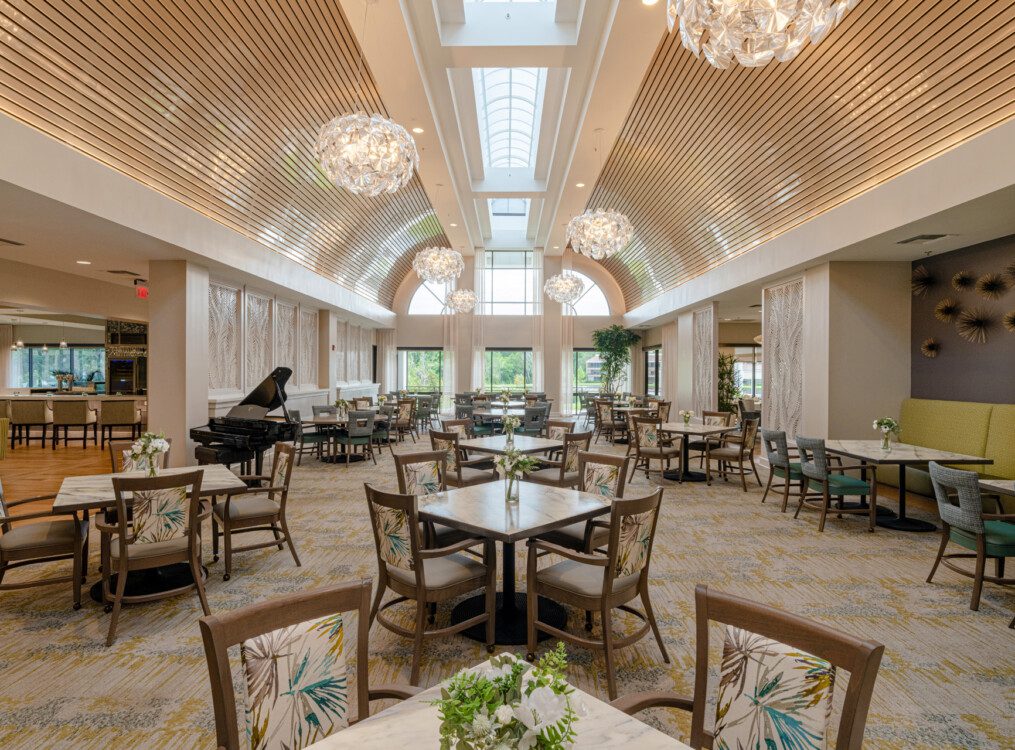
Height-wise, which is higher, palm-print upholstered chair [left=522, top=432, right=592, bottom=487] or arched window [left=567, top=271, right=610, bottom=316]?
arched window [left=567, top=271, right=610, bottom=316]

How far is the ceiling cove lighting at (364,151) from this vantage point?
181 inches

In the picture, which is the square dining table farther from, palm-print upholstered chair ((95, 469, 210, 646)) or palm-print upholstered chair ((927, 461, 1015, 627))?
palm-print upholstered chair ((927, 461, 1015, 627))

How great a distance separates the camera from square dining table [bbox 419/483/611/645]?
3043 mm

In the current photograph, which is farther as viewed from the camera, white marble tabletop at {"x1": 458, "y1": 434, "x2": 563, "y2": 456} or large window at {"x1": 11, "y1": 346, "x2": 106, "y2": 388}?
large window at {"x1": 11, "y1": 346, "x2": 106, "y2": 388}

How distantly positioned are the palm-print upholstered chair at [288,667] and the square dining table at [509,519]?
1.26 metres

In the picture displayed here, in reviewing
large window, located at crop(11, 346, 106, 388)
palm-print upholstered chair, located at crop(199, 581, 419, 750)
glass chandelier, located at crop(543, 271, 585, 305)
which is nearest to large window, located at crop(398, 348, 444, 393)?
glass chandelier, located at crop(543, 271, 585, 305)

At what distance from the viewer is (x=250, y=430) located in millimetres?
7148

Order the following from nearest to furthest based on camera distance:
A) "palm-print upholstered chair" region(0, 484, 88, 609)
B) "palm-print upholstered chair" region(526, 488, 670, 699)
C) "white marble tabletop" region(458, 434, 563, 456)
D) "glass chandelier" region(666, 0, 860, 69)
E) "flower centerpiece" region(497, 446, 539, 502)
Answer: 1. "glass chandelier" region(666, 0, 860, 69)
2. "palm-print upholstered chair" region(526, 488, 670, 699)
3. "flower centerpiece" region(497, 446, 539, 502)
4. "palm-print upholstered chair" region(0, 484, 88, 609)
5. "white marble tabletop" region(458, 434, 563, 456)

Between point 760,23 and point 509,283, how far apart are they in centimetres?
1613

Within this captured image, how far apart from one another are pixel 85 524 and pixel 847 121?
802cm

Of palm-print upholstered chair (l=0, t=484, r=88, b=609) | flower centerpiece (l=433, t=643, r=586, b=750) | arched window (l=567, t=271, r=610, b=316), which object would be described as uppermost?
arched window (l=567, t=271, r=610, b=316)

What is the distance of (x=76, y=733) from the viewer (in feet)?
8.16

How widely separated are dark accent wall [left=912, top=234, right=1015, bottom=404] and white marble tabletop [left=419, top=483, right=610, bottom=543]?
5.84m

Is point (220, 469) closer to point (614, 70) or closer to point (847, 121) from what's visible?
point (614, 70)
